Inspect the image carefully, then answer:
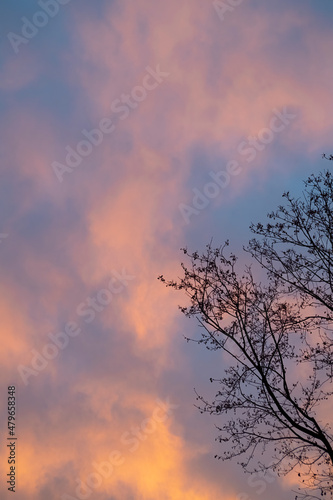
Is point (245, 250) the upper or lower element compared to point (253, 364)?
upper

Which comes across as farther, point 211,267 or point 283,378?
point 211,267

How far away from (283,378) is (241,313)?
194 centimetres

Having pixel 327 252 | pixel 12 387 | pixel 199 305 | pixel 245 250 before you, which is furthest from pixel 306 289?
pixel 12 387

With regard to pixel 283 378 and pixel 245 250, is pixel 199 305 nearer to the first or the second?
pixel 245 250

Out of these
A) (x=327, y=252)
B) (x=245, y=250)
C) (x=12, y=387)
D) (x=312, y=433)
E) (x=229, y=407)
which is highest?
(x=12, y=387)

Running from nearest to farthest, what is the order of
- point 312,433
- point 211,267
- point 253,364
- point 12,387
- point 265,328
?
point 312,433
point 253,364
point 265,328
point 211,267
point 12,387

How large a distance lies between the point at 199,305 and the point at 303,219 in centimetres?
347

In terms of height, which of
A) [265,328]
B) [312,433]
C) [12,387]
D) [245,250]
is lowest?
[312,433]

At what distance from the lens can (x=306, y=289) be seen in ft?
40.0

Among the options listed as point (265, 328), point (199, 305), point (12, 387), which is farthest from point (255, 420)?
point (12, 387)

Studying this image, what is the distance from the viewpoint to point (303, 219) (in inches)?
486

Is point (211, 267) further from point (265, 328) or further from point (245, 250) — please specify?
point (265, 328)

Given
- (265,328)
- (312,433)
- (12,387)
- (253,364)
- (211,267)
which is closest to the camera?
(312,433)

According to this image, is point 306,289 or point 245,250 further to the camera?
point 245,250
